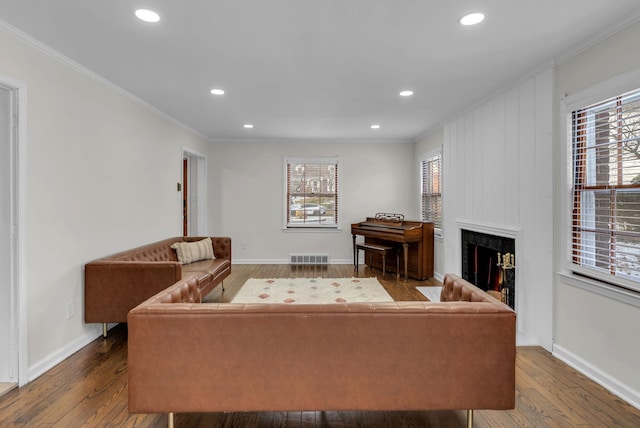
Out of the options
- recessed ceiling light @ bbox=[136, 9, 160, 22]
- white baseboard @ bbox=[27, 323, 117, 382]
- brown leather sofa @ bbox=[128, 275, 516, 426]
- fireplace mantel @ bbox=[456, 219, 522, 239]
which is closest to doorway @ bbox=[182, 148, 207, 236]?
white baseboard @ bbox=[27, 323, 117, 382]

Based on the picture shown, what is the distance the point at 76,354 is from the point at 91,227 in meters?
1.12

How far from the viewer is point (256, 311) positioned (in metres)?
1.70

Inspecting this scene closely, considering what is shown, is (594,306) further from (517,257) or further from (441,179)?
(441,179)

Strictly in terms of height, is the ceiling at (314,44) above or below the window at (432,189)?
above

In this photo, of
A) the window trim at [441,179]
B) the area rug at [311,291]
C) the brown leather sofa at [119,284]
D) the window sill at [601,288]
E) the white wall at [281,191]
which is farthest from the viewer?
the white wall at [281,191]

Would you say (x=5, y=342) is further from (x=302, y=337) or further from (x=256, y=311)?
(x=302, y=337)

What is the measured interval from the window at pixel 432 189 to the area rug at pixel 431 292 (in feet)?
3.45

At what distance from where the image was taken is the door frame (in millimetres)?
2377

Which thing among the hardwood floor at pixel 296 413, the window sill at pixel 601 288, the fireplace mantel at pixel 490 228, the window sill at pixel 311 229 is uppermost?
the fireplace mantel at pixel 490 228

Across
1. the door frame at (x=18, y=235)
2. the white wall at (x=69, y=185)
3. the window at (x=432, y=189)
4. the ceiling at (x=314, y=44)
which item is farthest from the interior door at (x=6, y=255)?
the window at (x=432, y=189)

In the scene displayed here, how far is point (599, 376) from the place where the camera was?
7.90 feet

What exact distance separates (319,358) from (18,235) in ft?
7.71

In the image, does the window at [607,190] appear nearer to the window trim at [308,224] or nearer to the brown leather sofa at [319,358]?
the brown leather sofa at [319,358]

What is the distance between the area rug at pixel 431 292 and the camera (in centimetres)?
445
